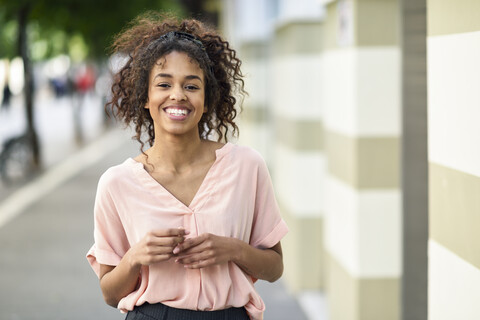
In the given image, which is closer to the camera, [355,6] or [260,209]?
[260,209]

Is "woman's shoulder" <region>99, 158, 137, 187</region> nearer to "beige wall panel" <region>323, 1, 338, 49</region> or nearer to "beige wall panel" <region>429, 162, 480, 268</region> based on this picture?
"beige wall panel" <region>429, 162, 480, 268</region>

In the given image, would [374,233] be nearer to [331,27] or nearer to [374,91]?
[374,91]

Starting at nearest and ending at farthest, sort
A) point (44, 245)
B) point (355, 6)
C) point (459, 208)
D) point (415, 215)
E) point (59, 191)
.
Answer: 1. point (459, 208)
2. point (415, 215)
3. point (355, 6)
4. point (44, 245)
5. point (59, 191)

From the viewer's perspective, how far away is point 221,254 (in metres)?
2.59

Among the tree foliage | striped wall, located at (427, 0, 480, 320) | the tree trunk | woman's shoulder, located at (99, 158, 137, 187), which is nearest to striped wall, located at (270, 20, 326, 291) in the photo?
striped wall, located at (427, 0, 480, 320)

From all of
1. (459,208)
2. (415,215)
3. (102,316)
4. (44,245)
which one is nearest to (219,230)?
(459,208)

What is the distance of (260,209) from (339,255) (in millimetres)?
3016

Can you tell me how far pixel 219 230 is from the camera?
2.66 meters

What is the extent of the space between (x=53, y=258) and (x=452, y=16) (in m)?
6.66

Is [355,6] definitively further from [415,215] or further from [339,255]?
[339,255]

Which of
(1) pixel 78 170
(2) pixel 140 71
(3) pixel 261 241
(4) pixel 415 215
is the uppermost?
(2) pixel 140 71

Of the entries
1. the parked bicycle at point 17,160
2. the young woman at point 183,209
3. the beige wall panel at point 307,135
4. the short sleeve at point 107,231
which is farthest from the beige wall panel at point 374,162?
the parked bicycle at point 17,160

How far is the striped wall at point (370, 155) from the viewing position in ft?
16.8

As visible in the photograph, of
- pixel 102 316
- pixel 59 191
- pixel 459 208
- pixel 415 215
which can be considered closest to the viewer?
pixel 459 208
